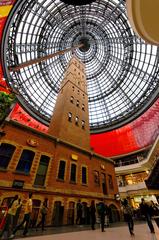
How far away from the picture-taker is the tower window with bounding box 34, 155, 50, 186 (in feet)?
50.7

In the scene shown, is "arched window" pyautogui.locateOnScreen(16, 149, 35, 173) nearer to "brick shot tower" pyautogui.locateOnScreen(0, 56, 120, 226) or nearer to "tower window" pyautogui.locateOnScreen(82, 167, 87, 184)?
"brick shot tower" pyautogui.locateOnScreen(0, 56, 120, 226)

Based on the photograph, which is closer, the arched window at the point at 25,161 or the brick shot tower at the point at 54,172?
the brick shot tower at the point at 54,172

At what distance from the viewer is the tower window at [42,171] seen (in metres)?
15.5

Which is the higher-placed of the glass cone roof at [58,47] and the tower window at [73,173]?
the glass cone roof at [58,47]

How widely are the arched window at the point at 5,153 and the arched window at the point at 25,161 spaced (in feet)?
3.58

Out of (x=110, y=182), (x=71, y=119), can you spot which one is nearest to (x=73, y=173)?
(x=110, y=182)

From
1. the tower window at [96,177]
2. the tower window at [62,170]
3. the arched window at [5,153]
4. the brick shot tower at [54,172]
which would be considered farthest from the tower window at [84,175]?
the arched window at [5,153]

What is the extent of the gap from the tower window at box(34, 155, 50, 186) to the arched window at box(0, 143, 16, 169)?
3245 millimetres

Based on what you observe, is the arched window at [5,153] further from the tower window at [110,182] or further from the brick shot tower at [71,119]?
the tower window at [110,182]

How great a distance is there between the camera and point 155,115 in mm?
37219

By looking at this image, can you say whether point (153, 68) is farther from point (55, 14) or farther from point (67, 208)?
point (67, 208)

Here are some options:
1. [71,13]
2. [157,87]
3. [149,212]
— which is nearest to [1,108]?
[149,212]

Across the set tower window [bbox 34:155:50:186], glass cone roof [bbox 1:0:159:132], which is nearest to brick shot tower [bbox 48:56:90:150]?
tower window [bbox 34:155:50:186]

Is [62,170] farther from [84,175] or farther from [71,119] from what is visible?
[71,119]
